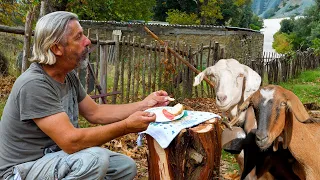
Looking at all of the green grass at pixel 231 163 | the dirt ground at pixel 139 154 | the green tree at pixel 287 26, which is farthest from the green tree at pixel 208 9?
the green grass at pixel 231 163

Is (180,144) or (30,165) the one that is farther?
(180,144)

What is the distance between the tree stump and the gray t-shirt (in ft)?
3.17

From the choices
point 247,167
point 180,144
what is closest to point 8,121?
point 180,144

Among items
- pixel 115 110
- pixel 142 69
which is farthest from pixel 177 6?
pixel 115 110

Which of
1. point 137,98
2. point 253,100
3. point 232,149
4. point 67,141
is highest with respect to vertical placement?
point 253,100

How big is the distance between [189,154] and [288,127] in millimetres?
946

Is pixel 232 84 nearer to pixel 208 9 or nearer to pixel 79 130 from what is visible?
pixel 79 130

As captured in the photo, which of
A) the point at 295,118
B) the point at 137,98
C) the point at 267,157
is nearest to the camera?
the point at 295,118

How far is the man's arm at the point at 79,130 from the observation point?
2.98 m

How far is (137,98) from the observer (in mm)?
9594

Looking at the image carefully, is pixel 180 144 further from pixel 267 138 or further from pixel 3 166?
pixel 3 166

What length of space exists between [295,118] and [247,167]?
762mm

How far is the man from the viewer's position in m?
2.99

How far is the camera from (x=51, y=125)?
2.97m
